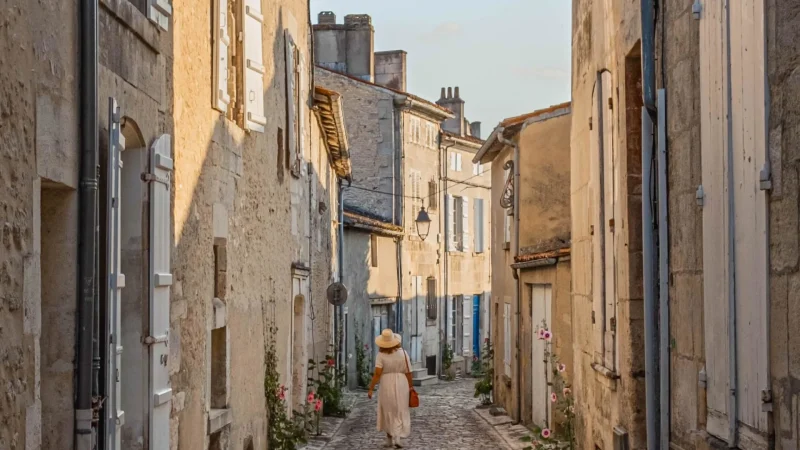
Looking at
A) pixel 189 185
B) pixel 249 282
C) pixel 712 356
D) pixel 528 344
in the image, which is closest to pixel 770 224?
pixel 712 356

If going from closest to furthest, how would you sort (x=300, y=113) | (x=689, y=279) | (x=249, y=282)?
1. (x=689, y=279)
2. (x=249, y=282)
3. (x=300, y=113)

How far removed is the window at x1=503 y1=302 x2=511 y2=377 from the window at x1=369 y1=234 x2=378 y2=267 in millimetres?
5853

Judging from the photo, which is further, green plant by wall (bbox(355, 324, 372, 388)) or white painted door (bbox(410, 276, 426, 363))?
white painted door (bbox(410, 276, 426, 363))

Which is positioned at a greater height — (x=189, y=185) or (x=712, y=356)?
(x=189, y=185)

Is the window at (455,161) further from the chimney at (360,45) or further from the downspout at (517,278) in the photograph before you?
the downspout at (517,278)

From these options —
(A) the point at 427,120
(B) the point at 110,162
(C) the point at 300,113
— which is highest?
(A) the point at 427,120

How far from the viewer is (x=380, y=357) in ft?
47.6

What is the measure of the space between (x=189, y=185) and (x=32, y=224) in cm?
340

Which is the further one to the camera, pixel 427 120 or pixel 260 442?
pixel 427 120

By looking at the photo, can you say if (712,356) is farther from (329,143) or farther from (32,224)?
(329,143)

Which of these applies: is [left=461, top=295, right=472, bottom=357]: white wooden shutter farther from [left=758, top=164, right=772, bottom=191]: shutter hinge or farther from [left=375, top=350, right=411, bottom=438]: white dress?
[left=758, top=164, right=772, bottom=191]: shutter hinge

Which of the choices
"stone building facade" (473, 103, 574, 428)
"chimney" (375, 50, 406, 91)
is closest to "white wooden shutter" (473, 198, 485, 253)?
"chimney" (375, 50, 406, 91)

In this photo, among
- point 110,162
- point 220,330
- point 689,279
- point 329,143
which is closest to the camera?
point 110,162

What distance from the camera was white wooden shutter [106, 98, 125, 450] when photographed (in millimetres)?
5539
